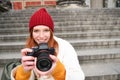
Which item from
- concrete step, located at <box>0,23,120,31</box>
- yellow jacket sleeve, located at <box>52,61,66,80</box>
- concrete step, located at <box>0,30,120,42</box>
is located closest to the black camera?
yellow jacket sleeve, located at <box>52,61,66,80</box>

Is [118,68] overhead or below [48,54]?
below

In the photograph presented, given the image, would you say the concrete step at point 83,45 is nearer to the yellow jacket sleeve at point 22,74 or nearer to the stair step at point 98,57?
the stair step at point 98,57

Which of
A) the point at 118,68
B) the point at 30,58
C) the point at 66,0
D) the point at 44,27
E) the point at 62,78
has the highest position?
the point at 66,0

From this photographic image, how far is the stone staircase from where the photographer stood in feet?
12.8

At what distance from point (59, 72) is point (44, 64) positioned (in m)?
0.28

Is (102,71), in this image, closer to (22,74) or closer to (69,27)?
(22,74)

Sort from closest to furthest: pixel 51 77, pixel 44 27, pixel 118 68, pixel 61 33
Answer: pixel 51 77 < pixel 44 27 < pixel 118 68 < pixel 61 33

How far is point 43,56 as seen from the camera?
4.92 feet

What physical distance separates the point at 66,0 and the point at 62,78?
933 cm

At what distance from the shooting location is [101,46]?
191 inches

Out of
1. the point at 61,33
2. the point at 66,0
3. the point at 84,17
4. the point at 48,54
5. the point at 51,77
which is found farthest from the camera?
the point at 66,0

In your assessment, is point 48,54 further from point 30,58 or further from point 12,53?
point 12,53

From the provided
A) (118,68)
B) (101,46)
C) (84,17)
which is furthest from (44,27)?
(84,17)

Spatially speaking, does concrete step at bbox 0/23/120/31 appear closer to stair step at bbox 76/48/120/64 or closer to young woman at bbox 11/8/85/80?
stair step at bbox 76/48/120/64
